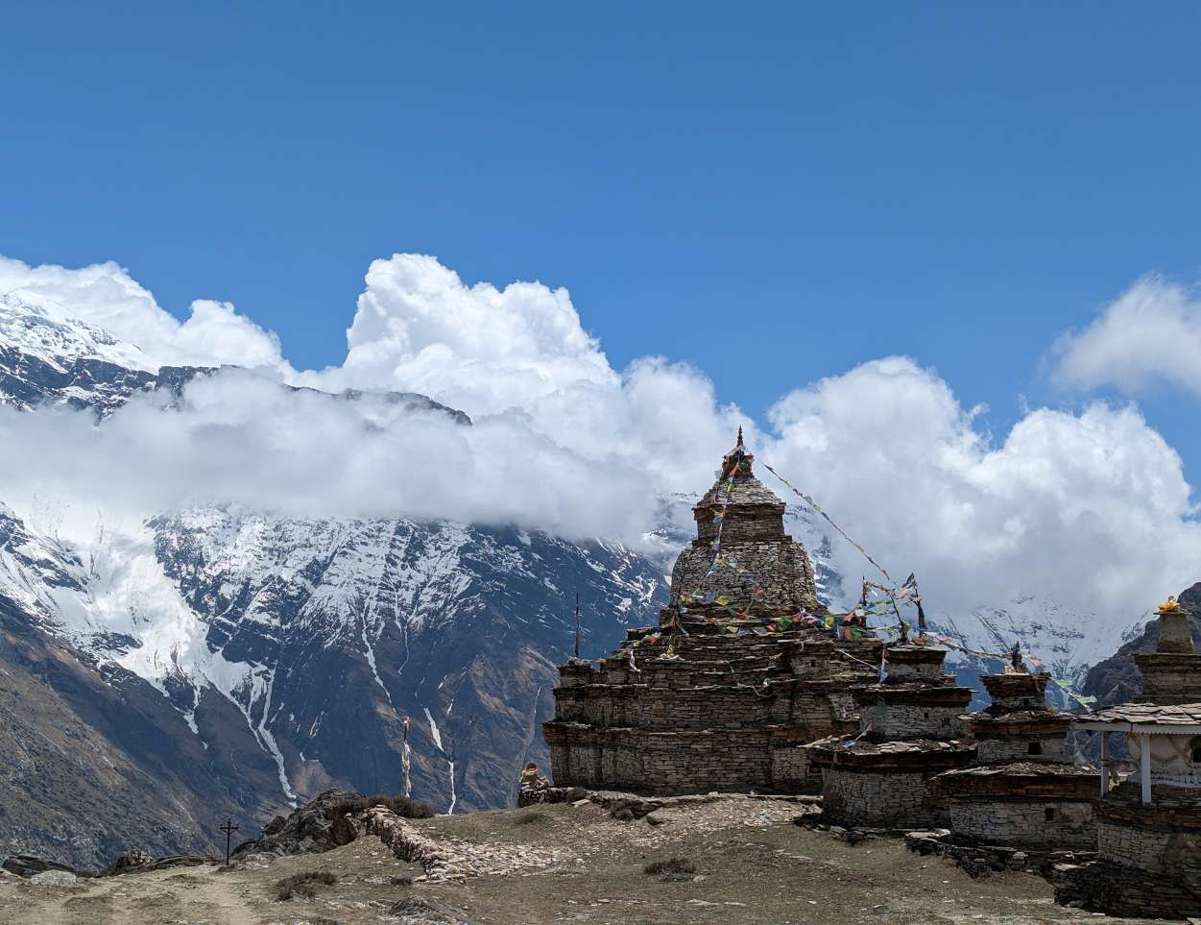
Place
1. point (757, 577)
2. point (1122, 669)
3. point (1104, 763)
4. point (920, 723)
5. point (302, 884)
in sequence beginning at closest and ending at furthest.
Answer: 1. point (1104, 763)
2. point (302, 884)
3. point (920, 723)
4. point (757, 577)
5. point (1122, 669)

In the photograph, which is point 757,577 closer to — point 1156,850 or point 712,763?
point 712,763

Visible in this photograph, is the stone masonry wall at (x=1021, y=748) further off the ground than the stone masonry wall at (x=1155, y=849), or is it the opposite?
the stone masonry wall at (x=1021, y=748)

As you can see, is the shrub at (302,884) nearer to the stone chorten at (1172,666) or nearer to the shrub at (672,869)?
the shrub at (672,869)

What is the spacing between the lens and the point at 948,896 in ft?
104

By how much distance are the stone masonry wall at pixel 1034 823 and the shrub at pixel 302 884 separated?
17.2 m

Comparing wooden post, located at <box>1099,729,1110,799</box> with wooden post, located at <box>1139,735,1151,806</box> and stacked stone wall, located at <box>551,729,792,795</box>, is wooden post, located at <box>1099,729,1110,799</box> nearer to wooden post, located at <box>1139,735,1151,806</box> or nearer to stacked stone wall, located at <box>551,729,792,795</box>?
wooden post, located at <box>1139,735,1151,806</box>

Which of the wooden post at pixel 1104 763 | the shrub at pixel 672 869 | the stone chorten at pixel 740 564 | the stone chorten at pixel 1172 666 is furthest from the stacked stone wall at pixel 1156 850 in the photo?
the stone chorten at pixel 740 564

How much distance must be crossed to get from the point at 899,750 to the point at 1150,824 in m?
11.5

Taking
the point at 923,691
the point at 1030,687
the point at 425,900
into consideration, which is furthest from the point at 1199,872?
the point at 425,900

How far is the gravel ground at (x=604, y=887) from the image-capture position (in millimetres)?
30875

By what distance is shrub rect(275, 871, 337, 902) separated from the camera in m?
34.6

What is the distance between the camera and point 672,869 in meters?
36.2

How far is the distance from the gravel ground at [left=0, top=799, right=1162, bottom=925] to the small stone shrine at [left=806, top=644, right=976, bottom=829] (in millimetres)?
2016

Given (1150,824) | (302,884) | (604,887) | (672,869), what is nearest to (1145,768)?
(1150,824)
